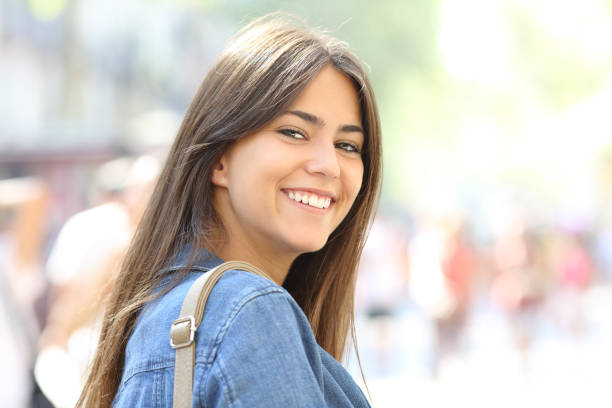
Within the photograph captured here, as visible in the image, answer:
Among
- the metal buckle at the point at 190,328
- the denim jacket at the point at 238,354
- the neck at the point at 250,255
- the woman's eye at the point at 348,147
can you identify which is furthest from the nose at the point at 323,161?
the metal buckle at the point at 190,328

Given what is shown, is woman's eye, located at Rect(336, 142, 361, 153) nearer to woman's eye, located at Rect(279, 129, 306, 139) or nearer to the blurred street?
woman's eye, located at Rect(279, 129, 306, 139)

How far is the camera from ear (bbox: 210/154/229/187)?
1.66 metres

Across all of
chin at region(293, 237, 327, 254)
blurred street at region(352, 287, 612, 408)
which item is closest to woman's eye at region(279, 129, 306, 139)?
chin at region(293, 237, 327, 254)

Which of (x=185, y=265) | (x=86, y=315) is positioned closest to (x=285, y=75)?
(x=185, y=265)

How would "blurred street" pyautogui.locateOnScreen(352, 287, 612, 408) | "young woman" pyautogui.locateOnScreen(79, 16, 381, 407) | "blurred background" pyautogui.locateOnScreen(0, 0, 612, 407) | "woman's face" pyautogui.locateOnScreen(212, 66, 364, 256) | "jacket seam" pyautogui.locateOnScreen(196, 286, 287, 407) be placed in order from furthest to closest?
"blurred background" pyautogui.locateOnScreen(0, 0, 612, 407) < "blurred street" pyautogui.locateOnScreen(352, 287, 612, 408) < "woman's face" pyautogui.locateOnScreen(212, 66, 364, 256) < "young woman" pyautogui.locateOnScreen(79, 16, 381, 407) < "jacket seam" pyautogui.locateOnScreen(196, 286, 287, 407)

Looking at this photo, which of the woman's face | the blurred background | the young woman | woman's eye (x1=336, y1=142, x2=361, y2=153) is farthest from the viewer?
the blurred background

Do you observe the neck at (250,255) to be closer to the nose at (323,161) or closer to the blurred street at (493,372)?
the nose at (323,161)

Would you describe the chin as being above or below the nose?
below

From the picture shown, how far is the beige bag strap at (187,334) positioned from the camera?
1220mm

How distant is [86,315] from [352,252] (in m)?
2.21

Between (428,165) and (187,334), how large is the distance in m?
15.1

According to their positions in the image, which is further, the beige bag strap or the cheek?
the cheek

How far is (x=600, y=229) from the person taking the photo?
49.0 feet

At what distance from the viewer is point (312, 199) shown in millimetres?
1638
